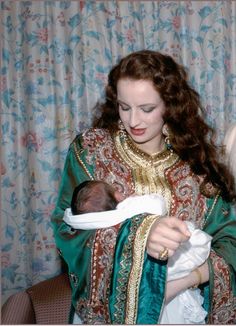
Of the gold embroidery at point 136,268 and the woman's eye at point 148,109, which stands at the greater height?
the woman's eye at point 148,109

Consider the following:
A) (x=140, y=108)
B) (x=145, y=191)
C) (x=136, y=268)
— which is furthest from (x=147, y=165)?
(x=136, y=268)

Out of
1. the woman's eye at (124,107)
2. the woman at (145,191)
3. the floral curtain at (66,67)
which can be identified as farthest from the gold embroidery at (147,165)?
the floral curtain at (66,67)

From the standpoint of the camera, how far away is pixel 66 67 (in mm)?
2309

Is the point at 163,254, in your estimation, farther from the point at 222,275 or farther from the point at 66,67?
the point at 66,67

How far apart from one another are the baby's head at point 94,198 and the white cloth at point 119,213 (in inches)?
0.6

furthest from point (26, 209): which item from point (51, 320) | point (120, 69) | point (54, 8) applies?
point (120, 69)

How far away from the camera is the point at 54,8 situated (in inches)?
89.6

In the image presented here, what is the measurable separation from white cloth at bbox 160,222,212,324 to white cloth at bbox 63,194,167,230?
0.39 ft

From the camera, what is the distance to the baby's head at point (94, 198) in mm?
1221

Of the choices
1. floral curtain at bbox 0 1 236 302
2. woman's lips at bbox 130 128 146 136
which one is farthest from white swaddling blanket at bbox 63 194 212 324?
floral curtain at bbox 0 1 236 302

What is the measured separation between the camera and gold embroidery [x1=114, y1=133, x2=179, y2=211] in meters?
1.43

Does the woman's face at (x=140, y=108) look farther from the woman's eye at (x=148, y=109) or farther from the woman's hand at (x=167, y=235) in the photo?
the woman's hand at (x=167, y=235)

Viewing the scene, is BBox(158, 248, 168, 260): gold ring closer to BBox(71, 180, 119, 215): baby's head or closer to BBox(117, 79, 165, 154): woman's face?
BBox(71, 180, 119, 215): baby's head

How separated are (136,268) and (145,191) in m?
0.31
